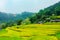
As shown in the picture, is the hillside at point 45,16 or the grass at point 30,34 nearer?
the grass at point 30,34

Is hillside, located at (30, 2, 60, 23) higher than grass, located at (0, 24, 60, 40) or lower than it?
higher

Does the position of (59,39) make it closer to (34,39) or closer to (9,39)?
(34,39)

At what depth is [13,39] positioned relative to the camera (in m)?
21.2

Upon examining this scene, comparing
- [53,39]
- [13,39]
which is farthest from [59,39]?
[13,39]

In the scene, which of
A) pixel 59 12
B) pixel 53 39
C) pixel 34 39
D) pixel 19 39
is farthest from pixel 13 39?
pixel 59 12

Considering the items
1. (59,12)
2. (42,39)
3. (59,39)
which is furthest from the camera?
(59,12)

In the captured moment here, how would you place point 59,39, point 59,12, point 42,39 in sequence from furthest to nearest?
point 59,12 < point 59,39 < point 42,39

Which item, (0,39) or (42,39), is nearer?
(42,39)

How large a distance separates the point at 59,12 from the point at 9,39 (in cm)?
4936

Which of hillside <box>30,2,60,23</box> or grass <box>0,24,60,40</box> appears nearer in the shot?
grass <box>0,24,60,40</box>

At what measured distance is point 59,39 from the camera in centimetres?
2156

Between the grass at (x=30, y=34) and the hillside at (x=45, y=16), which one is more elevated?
the hillside at (x=45, y=16)

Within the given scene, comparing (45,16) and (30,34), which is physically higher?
(45,16)

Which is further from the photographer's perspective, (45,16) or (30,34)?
(45,16)
